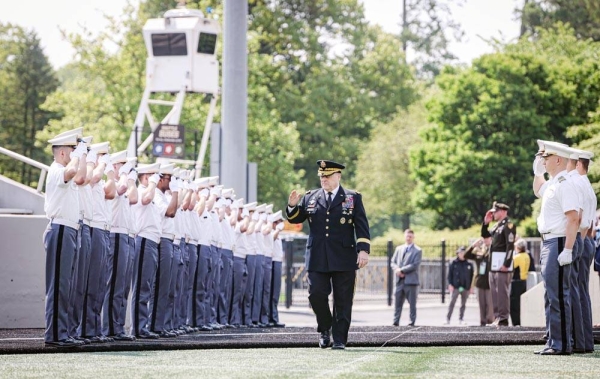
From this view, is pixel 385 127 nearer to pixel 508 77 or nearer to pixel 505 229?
pixel 508 77

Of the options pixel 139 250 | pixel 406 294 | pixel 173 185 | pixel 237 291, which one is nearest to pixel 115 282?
pixel 139 250

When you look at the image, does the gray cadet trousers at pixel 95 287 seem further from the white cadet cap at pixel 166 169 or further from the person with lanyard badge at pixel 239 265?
the person with lanyard badge at pixel 239 265

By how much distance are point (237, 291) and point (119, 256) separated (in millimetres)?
6865

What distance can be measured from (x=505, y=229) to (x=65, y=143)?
10.8 m

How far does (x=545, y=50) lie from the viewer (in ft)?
207

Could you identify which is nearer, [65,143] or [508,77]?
[65,143]

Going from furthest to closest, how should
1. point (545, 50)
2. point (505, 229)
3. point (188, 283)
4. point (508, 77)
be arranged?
point (545, 50) < point (508, 77) < point (505, 229) < point (188, 283)

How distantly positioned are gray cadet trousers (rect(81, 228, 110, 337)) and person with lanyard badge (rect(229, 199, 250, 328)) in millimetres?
7272

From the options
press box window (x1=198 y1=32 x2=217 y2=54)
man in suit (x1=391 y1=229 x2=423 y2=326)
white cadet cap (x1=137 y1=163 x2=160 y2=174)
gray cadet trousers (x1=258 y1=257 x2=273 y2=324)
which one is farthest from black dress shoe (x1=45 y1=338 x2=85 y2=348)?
press box window (x1=198 y1=32 x2=217 y2=54)

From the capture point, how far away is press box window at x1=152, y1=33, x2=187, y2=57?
36156mm

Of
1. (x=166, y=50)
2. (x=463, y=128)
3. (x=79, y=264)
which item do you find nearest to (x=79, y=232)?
(x=79, y=264)

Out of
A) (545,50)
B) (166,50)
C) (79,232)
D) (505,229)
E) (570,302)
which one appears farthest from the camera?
(545,50)

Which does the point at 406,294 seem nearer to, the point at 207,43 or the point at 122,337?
the point at 122,337

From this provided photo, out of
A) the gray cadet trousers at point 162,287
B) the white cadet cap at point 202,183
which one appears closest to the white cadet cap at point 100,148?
the gray cadet trousers at point 162,287
